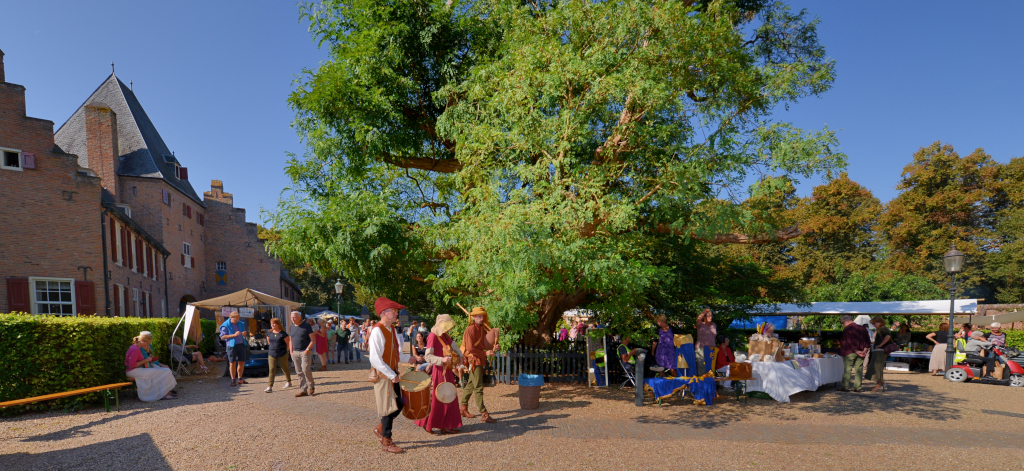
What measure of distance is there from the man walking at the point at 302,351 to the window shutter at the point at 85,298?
11944mm

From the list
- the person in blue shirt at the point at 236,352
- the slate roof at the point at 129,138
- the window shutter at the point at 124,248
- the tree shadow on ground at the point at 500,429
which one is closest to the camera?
the tree shadow on ground at the point at 500,429

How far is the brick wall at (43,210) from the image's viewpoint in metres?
16.5

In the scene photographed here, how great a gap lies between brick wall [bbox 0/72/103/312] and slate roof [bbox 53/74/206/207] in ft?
29.7

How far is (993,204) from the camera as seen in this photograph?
33781mm

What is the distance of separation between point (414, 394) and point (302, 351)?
476 cm

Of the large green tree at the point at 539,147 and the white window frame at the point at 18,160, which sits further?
the white window frame at the point at 18,160

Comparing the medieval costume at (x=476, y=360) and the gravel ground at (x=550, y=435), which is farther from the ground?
the medieval costume at (x=476, y=360)

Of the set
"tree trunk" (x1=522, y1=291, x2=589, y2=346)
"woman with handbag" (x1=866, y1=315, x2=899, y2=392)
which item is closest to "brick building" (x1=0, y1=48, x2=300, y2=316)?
"tree trunk" (x1=522, y1=291, x2=589, y2=346)

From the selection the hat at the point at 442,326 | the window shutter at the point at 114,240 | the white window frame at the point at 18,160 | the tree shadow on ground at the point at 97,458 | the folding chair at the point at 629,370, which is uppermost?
the white window frame at the point at 18,160

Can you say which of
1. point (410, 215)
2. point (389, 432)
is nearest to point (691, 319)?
point (410, 215)

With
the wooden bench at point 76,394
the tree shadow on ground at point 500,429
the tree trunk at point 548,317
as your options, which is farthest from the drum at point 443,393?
the wooden bench at point 76,394

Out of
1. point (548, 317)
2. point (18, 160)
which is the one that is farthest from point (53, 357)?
point (18, 160)

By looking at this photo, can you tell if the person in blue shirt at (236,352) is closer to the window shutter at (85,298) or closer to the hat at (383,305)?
the hat at (383,305)

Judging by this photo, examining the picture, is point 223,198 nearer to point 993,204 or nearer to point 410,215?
point 410,215
